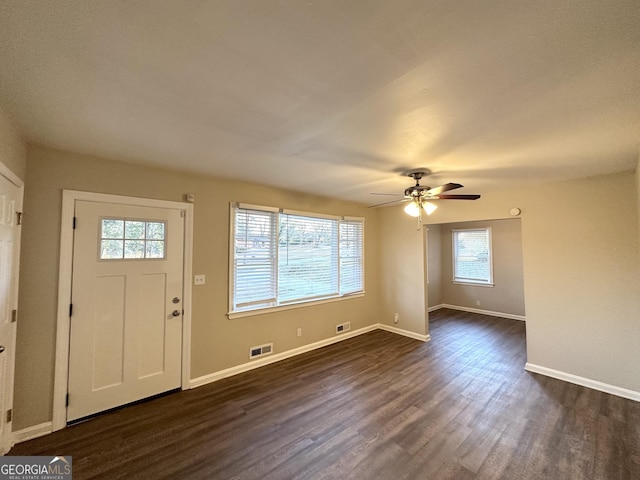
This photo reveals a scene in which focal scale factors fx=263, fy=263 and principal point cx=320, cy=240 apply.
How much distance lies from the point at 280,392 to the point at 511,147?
3.42 meters

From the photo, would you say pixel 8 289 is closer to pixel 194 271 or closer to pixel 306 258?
pixel 194 271

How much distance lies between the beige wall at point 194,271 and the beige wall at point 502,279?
326cm

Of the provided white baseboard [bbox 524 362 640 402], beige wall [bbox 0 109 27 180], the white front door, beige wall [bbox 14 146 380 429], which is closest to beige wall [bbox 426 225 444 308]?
beige wall [bbox 14 146 380 429]

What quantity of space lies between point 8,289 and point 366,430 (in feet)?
10.4

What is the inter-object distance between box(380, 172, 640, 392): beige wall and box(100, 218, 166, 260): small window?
15.4ft

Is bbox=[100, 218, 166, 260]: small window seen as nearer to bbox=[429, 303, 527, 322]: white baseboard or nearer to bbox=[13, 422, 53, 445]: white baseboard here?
bbox=[13, 422, 53, 445]: white baseboard

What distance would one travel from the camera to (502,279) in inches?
255

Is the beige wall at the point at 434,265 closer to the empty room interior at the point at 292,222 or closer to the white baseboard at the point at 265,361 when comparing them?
the empty room interior at the point at 292,222

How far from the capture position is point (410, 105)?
5.48 ft

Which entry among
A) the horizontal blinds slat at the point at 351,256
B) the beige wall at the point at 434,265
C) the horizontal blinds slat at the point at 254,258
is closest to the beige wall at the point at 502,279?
the beige wall at the point at 434,265

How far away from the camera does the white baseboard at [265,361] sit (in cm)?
322

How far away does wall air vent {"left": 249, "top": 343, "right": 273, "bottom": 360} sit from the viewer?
364 cm

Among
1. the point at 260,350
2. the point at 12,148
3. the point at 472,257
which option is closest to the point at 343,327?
the point at 260,350

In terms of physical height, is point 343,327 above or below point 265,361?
above
